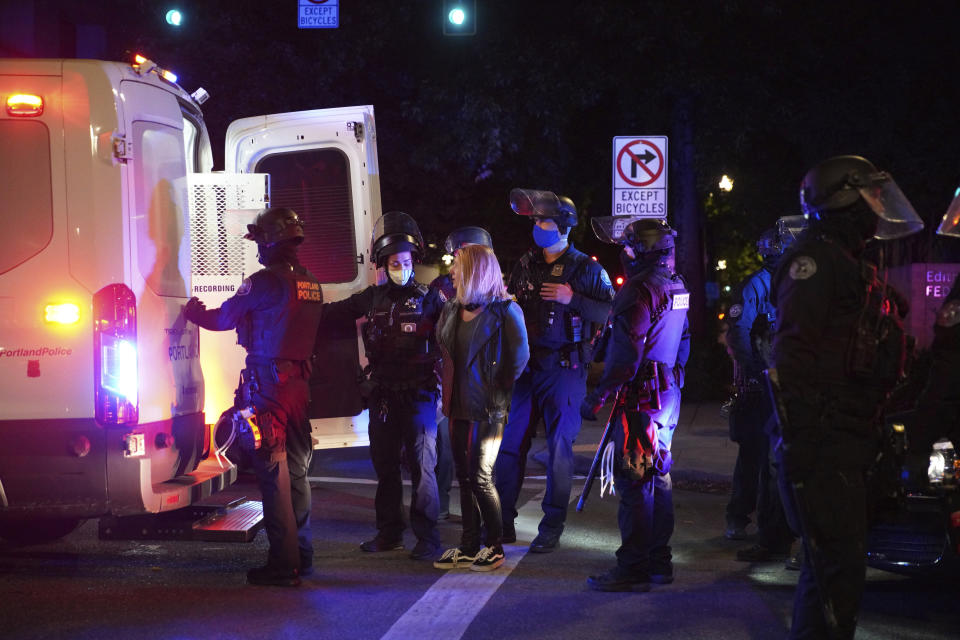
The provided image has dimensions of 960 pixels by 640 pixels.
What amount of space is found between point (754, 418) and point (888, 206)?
3360mm

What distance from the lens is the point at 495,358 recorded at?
675cm

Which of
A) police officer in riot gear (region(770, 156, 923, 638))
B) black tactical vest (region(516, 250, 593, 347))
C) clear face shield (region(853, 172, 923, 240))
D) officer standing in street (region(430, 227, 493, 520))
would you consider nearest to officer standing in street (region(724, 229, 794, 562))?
black tactical vest (region(516, 250, 593, 347))

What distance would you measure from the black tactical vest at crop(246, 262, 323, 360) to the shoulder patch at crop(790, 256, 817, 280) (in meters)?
3.15

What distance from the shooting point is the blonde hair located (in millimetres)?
6742

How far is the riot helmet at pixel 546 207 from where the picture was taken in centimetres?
768

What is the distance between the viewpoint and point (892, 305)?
4.55 m

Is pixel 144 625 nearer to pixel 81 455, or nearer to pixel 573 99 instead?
pixel 81 455

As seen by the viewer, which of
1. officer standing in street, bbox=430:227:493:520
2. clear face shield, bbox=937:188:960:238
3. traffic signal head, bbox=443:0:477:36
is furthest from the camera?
traffic signal head, bbox=443:0:477:36

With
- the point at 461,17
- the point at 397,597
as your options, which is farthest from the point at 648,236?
the point at 461,17

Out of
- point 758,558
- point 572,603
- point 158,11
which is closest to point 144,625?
point 572,603

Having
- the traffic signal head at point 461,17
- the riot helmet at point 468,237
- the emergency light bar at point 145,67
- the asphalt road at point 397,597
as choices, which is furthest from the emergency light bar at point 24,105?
the traffic signal head at point 461,17

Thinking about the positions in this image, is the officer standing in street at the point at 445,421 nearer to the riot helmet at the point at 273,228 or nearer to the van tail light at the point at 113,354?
the riot helmet at the point at 273,228

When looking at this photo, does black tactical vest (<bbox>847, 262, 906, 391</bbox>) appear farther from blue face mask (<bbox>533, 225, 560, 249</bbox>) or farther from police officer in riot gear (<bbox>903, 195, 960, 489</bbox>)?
blue face mask (<bbox>533, 225, 560, 249</bbox>)

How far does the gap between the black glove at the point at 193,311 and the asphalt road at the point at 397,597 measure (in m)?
1.50
